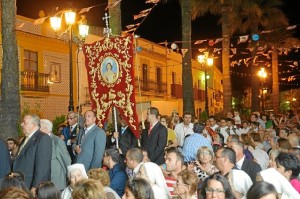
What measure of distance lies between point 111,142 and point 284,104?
191ft

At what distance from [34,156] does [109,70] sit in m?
2.84

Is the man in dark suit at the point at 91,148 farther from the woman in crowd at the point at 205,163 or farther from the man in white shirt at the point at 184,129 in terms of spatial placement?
the man in white shirt at the point at 184,129

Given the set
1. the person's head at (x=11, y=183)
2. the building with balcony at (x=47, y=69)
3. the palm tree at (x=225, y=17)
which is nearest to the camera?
the person's head at (x=11, y=183)

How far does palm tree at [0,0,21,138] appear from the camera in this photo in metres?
12.5

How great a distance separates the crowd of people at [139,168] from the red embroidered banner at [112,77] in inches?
16.9

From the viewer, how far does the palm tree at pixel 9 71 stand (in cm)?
1246

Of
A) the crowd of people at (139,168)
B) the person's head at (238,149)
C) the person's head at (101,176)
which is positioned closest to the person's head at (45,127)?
the crowd of people at (139,168)

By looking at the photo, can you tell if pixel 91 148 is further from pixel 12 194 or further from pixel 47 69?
pixel 47 69

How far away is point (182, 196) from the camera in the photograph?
240 inches

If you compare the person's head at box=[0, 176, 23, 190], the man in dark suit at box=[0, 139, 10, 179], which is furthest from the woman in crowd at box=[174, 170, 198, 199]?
the man in dark suit at box=[0, 139, 10, 179]

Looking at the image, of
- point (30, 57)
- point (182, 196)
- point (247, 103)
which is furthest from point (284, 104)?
point (182, 196)

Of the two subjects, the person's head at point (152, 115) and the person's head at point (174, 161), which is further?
the person's head at point (152, 115)

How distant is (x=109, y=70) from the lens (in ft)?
31.3

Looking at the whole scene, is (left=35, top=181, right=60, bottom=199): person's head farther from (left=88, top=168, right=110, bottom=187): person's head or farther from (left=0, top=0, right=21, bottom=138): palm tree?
(left=0, top=0, right=21, bottom=138): palm tree
